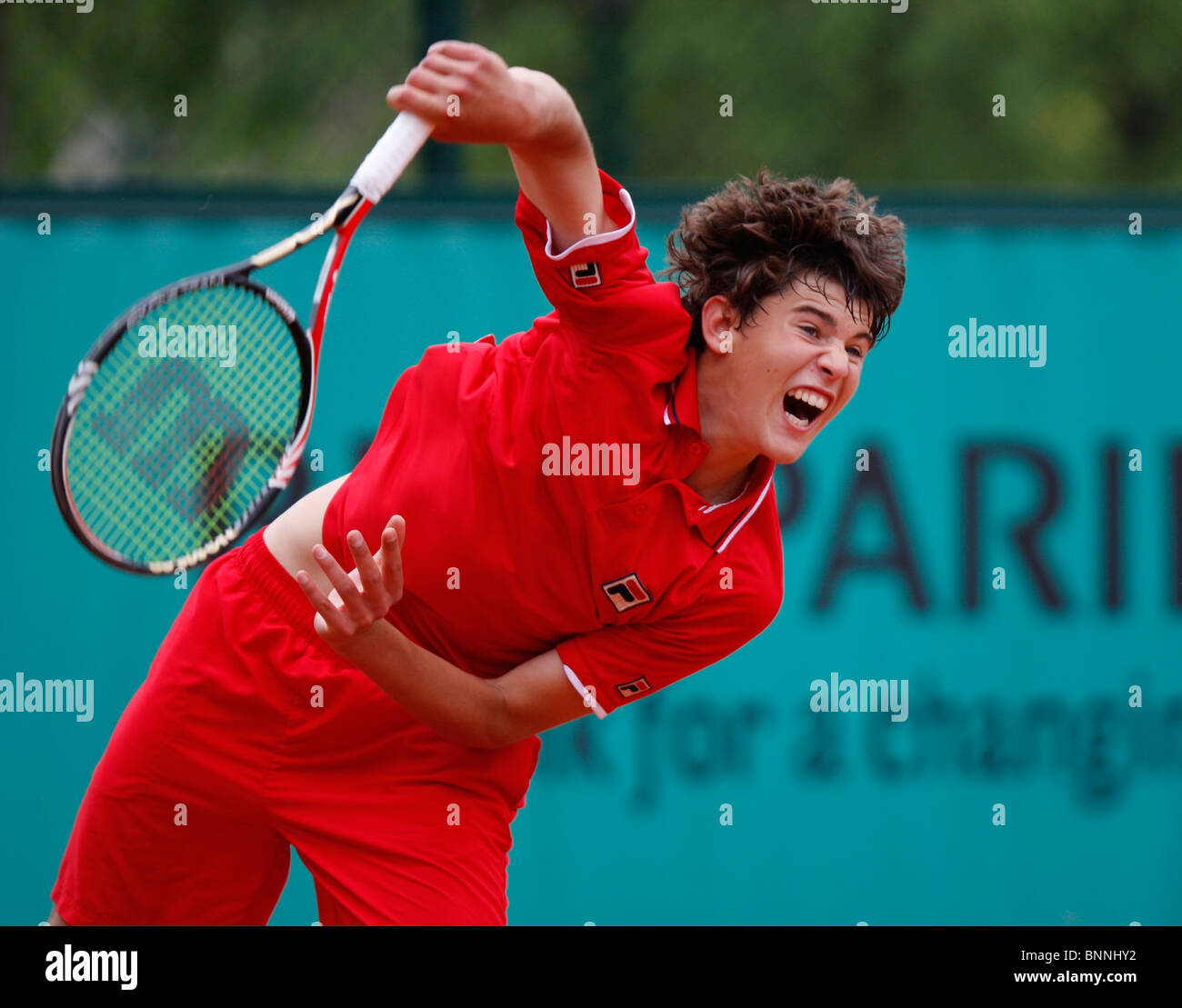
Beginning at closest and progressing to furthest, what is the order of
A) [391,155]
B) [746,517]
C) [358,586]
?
[391,155], [358,586], [746,517]

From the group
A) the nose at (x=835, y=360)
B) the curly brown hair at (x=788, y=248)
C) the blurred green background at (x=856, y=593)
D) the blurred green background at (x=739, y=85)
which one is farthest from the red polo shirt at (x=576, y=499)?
the blurred green background at (x=739, y=85)

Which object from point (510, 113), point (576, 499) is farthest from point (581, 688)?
point (510, 113)

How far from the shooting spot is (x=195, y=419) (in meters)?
2.62

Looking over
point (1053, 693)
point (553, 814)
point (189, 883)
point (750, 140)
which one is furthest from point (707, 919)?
point (750, 140)

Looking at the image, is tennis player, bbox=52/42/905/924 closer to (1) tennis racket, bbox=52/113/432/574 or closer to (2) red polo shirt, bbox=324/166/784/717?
(2) red polo shirt, bbox=324/166/784/717

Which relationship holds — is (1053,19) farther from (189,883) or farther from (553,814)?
(189,883)

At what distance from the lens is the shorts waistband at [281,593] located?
8.19ft

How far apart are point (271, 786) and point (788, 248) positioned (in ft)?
4.09

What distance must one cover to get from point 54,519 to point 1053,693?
2.73 meters

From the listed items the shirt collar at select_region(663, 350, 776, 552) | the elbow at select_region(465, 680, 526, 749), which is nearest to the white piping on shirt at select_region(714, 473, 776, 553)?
the shirt collar at select_region(663, 350, 776, 552)

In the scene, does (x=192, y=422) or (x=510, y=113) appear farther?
(x=192, y=422)

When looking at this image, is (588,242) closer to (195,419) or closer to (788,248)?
(788,248)

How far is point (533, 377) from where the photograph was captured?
7.55 feet

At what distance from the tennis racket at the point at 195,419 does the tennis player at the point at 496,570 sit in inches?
5.4
